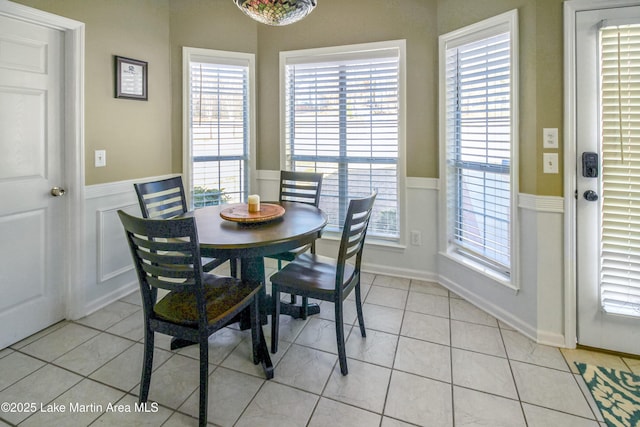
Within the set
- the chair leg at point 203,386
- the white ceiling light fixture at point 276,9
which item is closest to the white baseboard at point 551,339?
the chair leg at point 203,386

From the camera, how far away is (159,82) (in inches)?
124

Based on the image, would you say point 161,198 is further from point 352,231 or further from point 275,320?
point 352,231

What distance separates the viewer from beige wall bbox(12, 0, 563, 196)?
2.16 meters

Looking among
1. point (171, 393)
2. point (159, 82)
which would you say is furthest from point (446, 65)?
point (171, 393)

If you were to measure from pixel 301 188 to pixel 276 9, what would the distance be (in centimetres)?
149

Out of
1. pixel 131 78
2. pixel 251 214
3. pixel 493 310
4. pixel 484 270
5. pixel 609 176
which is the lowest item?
pixel 493 310

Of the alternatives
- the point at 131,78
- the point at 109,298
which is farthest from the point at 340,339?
the point at 131,78

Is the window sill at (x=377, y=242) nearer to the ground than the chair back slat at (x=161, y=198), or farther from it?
nearer to the ground

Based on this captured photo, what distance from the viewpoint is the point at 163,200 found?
2.59 metres

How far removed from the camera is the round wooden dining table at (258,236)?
1692 mm

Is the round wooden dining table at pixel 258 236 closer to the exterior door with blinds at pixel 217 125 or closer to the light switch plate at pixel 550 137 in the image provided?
the exterior door with blinds at pixel 217 125

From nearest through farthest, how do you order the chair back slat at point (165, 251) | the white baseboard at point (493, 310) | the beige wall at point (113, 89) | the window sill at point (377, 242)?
the chair back slat at point (165, 251) < the white baseboard at point (493, 310) < the beige wall at point (113, 89) < the window sill at point (377, 242)

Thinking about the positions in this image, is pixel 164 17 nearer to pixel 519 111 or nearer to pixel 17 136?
pixel 17 136

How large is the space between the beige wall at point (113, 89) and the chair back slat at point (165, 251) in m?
1.43
